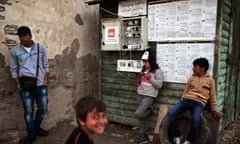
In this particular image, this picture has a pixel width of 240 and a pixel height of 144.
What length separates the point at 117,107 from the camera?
5211 millimetres

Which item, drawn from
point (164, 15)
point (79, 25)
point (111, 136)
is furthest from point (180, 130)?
point (79, 25)

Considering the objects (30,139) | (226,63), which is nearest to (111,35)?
(226,63)

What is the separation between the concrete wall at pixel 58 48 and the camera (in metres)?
4.10

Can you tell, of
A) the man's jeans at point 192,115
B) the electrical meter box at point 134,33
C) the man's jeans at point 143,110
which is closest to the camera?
the man's jeans at point 192,115

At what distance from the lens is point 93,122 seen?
188cm

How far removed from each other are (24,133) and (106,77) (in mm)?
1978

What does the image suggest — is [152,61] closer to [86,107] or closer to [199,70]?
[199,70]

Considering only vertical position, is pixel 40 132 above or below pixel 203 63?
below

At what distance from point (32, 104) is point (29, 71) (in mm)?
554

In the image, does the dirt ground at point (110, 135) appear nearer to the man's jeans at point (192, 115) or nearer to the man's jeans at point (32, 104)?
the man's jeans at point (32, 104)

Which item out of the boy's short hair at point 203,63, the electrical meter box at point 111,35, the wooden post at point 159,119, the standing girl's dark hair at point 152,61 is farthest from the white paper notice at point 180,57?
the electrical meter box at point 111,35

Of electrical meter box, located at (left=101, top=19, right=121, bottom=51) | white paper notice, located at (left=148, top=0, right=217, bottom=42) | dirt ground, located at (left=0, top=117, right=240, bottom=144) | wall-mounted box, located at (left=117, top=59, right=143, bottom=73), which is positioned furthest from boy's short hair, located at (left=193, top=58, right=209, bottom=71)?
electrical meter box, located at (left=101, top=19, right=121, bottom=51)

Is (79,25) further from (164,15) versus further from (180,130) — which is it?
(180,130)

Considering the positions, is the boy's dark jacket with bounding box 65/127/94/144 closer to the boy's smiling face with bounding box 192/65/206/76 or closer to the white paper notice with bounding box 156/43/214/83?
the boy's smiling face with bounding box 192/65/206/76
